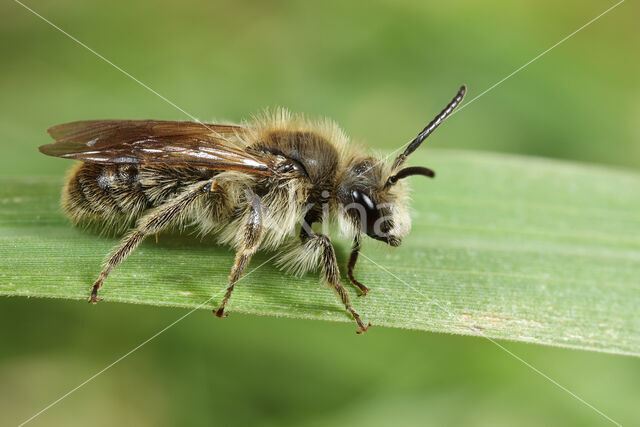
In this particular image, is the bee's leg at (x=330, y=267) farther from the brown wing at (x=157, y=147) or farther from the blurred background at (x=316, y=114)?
the blurred background at (x=316, y=114)

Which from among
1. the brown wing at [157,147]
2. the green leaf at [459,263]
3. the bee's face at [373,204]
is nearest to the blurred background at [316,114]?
the green leaf at [459,263]

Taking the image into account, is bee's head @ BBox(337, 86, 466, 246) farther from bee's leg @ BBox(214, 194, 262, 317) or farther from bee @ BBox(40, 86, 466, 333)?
bee's leg @ BBox(214, 194, 262, 317)

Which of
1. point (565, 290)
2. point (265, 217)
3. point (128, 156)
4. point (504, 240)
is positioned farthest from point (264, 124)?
point (565, 290)

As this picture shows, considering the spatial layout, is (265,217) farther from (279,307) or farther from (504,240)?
(504,240)

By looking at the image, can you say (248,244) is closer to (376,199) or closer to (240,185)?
(240,185)

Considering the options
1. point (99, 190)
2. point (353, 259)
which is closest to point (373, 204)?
point (353, 259)

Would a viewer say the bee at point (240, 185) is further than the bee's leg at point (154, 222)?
Yes
